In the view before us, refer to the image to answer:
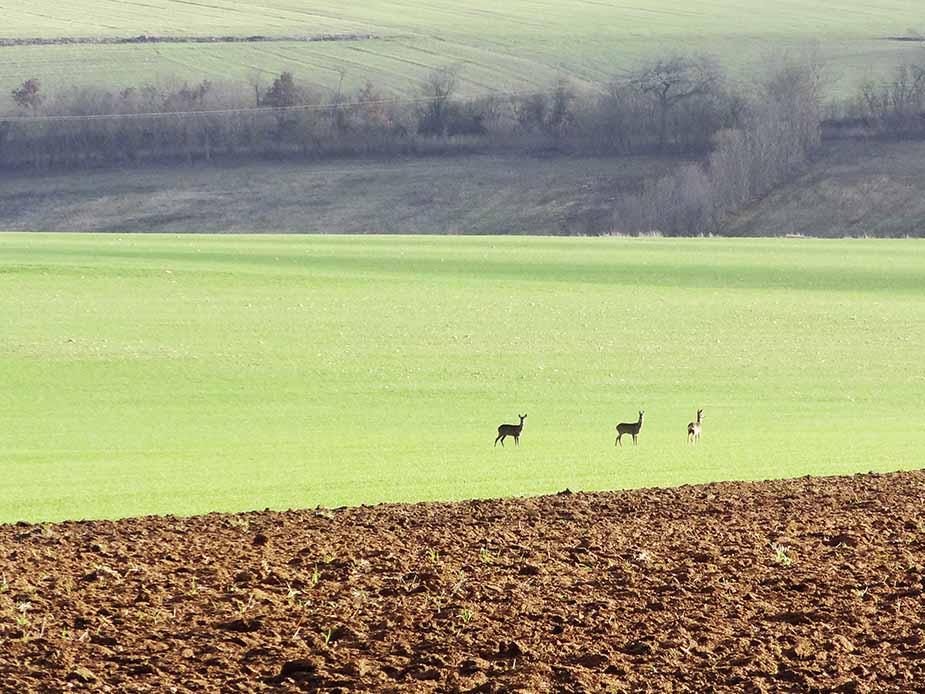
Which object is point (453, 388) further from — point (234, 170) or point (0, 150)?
point (0, 150)

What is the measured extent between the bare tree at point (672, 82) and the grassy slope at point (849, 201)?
40.3 feet

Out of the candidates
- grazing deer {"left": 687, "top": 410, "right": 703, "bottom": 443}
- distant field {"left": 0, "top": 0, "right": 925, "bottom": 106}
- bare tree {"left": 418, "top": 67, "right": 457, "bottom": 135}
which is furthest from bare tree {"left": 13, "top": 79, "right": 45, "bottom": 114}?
grazing deer {"left": 687, "top": 410, "right": 703, "bottom": 443}

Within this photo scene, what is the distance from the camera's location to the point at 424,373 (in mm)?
28078

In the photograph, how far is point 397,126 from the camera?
10856 centimetres

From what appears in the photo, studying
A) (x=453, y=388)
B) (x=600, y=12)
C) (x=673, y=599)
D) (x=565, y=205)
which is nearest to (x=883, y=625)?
(x=673, y=599)

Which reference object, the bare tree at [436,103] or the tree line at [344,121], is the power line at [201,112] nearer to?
the tree line at [344,121]

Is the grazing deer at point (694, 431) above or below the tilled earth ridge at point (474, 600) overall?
below

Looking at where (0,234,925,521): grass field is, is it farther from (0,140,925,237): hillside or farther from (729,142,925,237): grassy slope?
(0,140,925,237): hillside

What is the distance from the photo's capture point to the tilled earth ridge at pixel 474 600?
8.09m

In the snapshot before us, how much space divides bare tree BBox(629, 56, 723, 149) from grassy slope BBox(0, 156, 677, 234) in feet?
19.7

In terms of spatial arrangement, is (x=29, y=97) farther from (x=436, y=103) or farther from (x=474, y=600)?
(x=474, y=600)

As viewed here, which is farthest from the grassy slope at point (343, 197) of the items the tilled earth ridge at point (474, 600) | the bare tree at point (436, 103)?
the tilled earth ridge at point (474, 600)

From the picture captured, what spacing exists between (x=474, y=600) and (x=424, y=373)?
18617 mm

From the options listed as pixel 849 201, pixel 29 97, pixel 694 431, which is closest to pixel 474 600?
pixel 694 431
